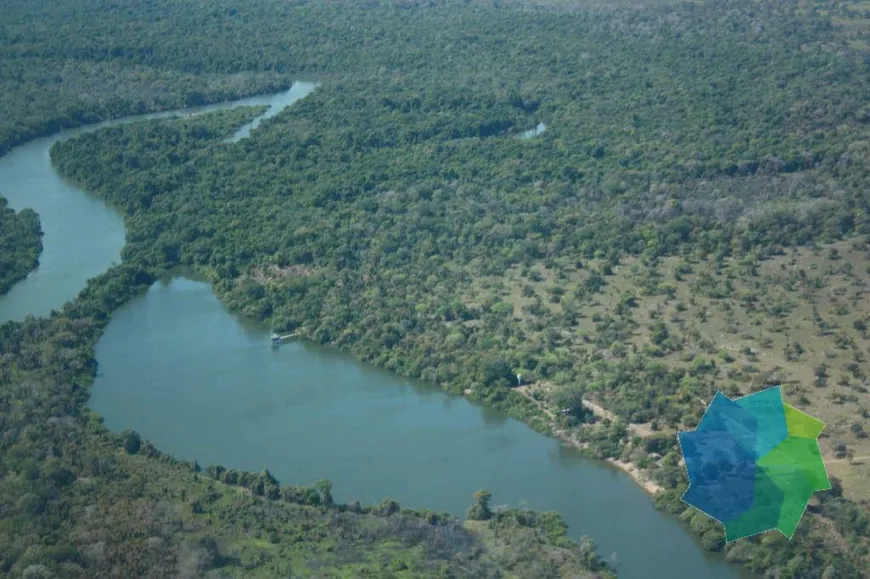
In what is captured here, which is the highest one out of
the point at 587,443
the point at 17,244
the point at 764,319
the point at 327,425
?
the point at 17,244

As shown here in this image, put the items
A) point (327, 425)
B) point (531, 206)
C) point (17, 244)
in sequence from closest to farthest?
point (327, 425), point (17, 244), point (531, 206)

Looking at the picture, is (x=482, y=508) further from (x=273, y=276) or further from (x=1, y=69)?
(x=1, y=69)

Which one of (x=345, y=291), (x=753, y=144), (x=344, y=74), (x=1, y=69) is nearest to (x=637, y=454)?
(x=345, y=291)

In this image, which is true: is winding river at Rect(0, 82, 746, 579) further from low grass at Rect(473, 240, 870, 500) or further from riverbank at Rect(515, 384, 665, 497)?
low grass at Rect(473, 240, 870, 500)

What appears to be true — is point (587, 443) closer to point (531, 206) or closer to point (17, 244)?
point (531, 206)
